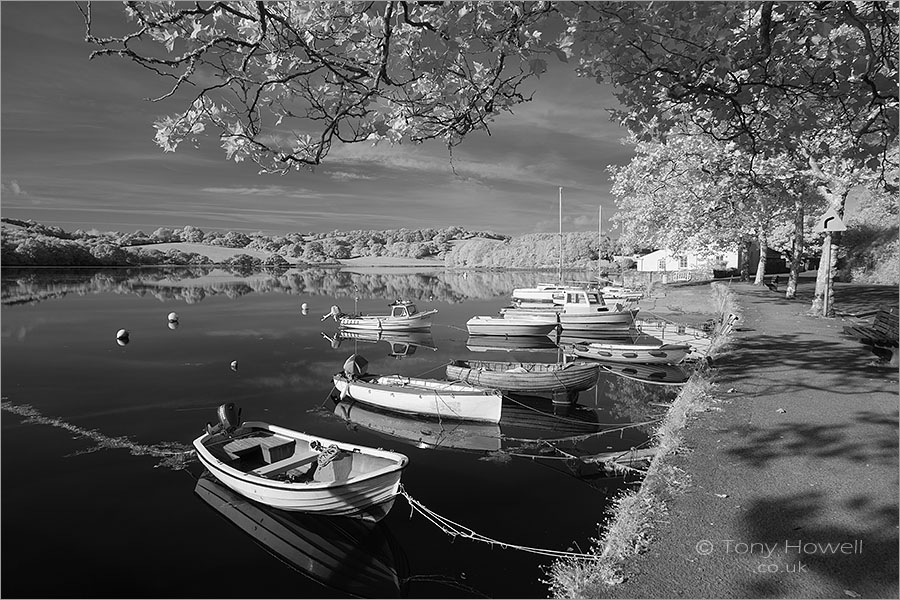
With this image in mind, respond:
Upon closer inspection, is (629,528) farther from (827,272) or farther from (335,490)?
(827,272)

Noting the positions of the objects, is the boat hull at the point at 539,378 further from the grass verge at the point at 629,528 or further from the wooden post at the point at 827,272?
A: the wooden post at the point at 827,272

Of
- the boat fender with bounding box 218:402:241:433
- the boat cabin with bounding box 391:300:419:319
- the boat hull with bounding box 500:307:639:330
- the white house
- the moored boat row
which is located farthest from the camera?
the white house

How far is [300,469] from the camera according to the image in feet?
37.3

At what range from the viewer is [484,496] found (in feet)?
38.4

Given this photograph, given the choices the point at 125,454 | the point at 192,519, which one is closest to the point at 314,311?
the point at 125,454

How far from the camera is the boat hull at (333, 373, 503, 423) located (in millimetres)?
16625

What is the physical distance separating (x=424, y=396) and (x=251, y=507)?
278 inches

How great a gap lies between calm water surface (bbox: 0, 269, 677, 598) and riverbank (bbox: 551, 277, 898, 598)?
9.10 feet

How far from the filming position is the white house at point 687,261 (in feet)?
188

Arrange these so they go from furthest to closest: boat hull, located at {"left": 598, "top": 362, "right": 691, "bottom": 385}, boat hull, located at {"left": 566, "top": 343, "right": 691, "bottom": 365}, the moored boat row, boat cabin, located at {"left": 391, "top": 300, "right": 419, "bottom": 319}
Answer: boat cabin, located at {"left": 391, "top": 300, "right": 419, "bottom": 319}
boat hull, located at {"left": 566, "top": 343, "right": 691, "bottom": 365}
boat hull, located at {"left": 598, "top": 362, "right": 691, "bottom": 385}
the moored boat row

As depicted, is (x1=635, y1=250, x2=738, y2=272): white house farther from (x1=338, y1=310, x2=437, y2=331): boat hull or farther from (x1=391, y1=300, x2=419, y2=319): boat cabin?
(x1=391, y1=300, x2=419, y2=319): boat cabin

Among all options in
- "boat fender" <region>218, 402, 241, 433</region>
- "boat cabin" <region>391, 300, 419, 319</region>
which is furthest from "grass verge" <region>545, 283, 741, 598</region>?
"boat cabin" <region>391, 300, 419, 319</region>

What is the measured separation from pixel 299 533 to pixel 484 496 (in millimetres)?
4264

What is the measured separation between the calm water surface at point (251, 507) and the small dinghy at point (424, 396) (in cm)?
49
